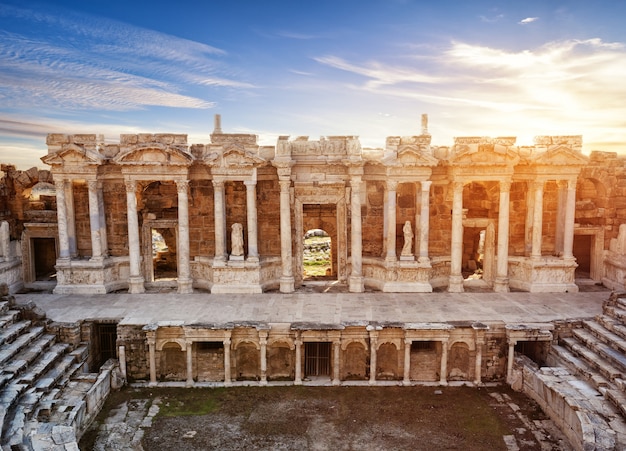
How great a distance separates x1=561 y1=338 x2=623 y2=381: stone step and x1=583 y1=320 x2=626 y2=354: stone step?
485mm

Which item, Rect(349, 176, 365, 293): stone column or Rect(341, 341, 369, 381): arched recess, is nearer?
Rect(341, 341, 369, 381): arched recess

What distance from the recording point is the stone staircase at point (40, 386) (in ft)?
34.6

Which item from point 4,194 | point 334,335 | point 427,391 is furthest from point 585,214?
point 4,194

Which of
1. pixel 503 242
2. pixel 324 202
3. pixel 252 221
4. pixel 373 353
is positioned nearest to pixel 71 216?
pixel 252 221

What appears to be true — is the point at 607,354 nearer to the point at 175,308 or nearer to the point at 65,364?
the point at 175,308

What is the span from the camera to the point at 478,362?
14617 millimetres

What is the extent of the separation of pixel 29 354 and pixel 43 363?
0.45 meters

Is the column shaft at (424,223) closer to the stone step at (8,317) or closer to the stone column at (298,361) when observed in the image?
the stone column at (298,361)

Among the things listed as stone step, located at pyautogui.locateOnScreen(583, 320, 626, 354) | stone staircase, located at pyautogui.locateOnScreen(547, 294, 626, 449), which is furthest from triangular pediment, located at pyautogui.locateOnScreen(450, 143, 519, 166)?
stone step, located at pyautogui.locateOnScreen(583, 320, 626, 354)

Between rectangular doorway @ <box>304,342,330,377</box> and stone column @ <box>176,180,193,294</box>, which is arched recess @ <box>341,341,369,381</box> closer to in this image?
rectangular doorway @ <box>304,342,330,377</box>

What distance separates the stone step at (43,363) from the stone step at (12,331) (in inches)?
35.9

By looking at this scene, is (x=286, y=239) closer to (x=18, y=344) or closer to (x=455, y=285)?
(x=455, y=285)

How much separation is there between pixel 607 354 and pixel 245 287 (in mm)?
11243

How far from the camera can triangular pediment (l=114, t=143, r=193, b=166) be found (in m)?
17.8
